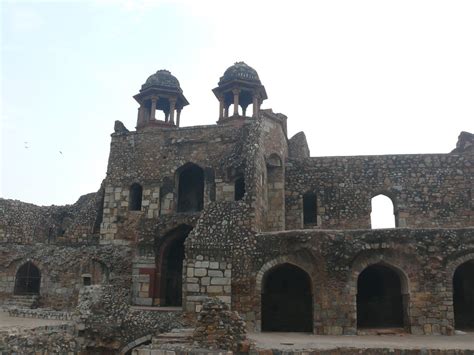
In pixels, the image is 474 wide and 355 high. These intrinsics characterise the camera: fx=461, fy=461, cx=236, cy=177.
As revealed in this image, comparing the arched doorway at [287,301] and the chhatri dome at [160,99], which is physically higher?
the chhatri dome at [160,99]

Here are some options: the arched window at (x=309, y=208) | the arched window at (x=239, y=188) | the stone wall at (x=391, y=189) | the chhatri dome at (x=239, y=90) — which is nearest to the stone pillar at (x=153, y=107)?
the chhatri dome at (x=239, y=90)

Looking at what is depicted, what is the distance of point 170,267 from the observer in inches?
771

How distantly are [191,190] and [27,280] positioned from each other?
9141mm

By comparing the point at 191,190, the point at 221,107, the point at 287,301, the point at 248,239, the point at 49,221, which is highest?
the point at 221,107

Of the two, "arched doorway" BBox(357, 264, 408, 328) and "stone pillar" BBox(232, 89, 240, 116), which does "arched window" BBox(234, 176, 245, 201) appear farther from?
"arched doorway" BBox(357, 264, 408, 328)

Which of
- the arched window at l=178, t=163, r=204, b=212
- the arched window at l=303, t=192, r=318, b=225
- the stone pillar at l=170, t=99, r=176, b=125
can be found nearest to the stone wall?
the arched window at l=303, t=192, r=318, b=225

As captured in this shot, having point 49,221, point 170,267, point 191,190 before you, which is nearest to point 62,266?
point 170,267

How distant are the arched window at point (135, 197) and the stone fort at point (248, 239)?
0.21 feet

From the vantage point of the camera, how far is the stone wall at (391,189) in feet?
63.7

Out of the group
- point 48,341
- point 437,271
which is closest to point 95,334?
point 48,341

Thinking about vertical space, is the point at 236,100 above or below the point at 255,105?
above

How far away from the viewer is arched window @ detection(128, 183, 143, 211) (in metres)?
21.1

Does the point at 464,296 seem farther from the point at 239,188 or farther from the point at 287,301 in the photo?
the point at 239,188

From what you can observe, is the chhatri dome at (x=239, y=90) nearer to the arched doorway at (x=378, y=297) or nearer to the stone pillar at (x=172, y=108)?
the stone pillar at (x=172, y=108)
